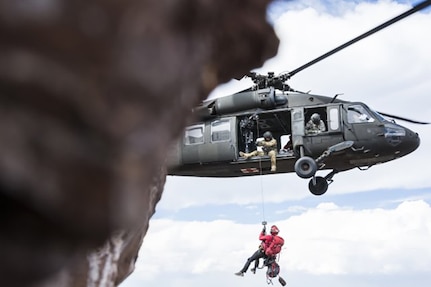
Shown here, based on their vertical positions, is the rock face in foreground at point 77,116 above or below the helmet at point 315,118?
below

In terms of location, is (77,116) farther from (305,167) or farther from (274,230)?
(274,230)

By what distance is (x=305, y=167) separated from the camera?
11359 mm

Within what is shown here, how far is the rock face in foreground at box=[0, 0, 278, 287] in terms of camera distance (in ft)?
1.27

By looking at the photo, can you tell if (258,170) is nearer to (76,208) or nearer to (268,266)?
(268,266)

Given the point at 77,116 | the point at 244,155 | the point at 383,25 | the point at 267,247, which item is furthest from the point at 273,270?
the point at 77,116

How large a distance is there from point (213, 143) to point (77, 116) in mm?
11510

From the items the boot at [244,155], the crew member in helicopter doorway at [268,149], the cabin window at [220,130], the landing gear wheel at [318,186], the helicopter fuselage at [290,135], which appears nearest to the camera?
the helicopter fuselage at [290,135]

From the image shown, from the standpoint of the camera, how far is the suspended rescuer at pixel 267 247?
1269 centimetres

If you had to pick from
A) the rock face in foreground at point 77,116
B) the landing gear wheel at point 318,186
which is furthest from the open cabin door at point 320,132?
the rock face in foreground at point 77,116

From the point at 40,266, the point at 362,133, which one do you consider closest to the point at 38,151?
the point at 40,266

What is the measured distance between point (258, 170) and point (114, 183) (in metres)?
11.6

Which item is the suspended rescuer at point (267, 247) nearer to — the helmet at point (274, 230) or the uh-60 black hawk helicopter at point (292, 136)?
the helmet at point (274, 230)

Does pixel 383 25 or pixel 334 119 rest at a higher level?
pixel 334 119

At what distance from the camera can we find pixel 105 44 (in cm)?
42
